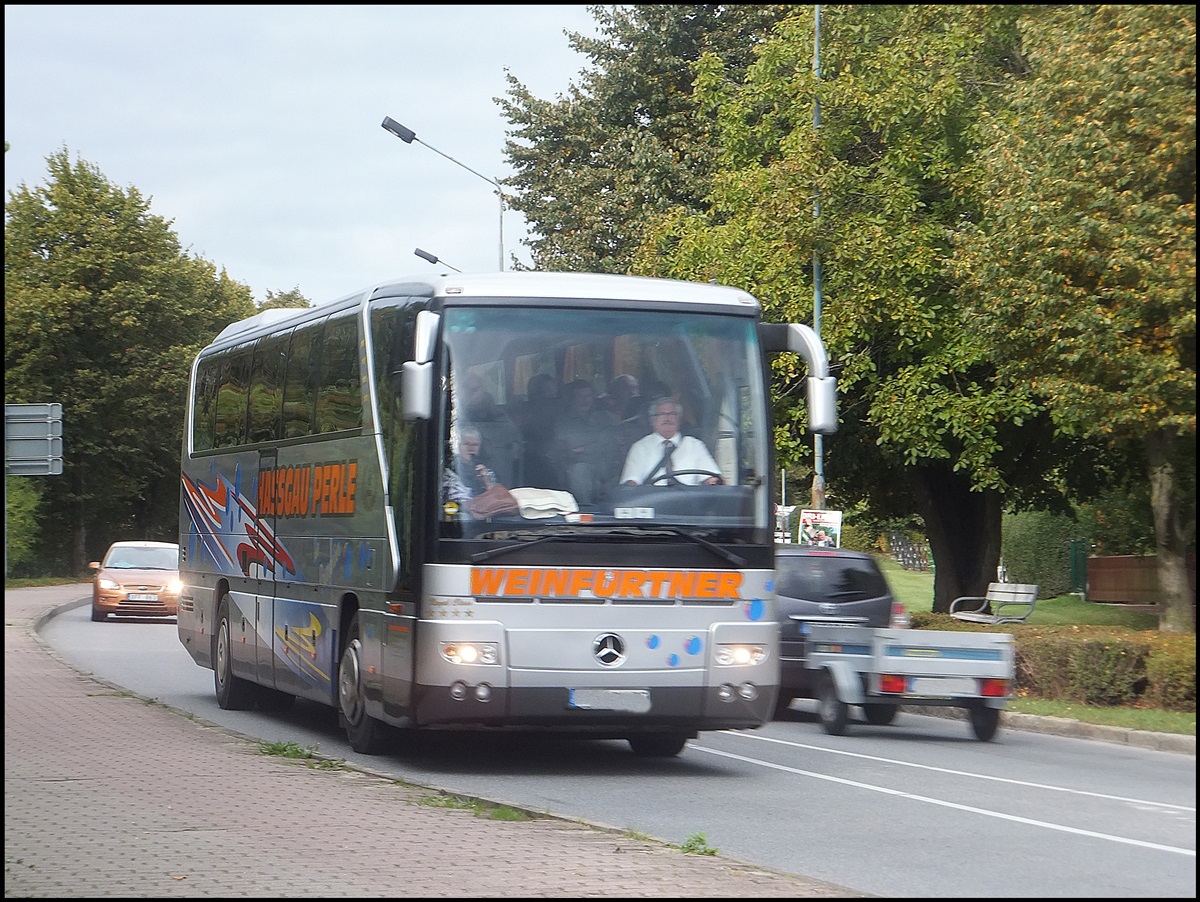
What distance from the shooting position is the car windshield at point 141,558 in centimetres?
3772

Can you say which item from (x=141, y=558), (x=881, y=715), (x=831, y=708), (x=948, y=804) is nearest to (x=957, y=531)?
(x=881, y=715)

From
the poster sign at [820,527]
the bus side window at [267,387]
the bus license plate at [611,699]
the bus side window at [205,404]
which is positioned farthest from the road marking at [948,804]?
the poster sign at [820,527]

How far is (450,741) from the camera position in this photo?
1534 centimetres

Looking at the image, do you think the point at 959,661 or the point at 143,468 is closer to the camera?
the point at 959,661

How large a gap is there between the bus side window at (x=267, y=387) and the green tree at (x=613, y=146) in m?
22.0

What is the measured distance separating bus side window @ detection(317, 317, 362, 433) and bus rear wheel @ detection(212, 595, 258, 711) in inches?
155

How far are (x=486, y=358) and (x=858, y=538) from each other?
5158 centimetres

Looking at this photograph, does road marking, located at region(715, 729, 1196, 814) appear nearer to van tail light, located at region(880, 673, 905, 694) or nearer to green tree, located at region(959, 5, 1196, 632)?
van tail light, located at region(880, 673, 905, 694)

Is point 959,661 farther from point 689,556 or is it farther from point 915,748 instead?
point 689,556

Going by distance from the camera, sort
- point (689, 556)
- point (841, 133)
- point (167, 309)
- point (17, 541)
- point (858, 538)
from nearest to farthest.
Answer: point (689, 556), point (841, 133), point (17, 541), point (858, 538), point (167, 309)

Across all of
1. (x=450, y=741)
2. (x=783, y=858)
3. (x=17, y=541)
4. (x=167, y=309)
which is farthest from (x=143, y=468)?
(x=783, y=858)

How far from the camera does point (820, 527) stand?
89.0ft

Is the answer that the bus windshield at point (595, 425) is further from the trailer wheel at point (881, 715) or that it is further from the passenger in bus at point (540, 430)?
the trailer wheel at point (881, 715)

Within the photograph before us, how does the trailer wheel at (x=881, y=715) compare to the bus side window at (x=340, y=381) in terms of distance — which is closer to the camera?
the bus side window at (x=340, y=381)
